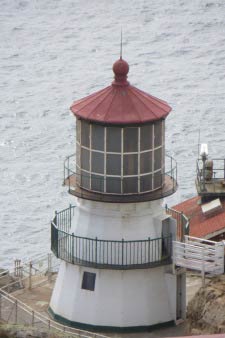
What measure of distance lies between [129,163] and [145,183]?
60cm

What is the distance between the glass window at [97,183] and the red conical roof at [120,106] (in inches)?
46.0

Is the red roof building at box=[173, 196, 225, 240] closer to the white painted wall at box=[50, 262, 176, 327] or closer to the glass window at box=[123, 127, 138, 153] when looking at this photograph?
the white painted wall at box=[50, 262, 176, 327]

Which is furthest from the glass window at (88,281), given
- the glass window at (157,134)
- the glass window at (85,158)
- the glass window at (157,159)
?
the glass window at (157,134)

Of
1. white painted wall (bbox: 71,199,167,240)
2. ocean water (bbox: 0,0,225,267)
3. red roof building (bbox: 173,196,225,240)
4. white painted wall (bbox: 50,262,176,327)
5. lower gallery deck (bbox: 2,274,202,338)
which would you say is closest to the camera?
white painted wall (bbox: 71,199,167,240)

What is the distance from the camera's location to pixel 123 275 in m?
34.1

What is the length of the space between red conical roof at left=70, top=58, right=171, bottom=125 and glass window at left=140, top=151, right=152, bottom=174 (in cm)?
70

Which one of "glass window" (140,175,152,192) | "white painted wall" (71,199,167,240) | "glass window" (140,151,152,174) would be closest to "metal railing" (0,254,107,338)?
"white painted wall" (71,199,167,240)

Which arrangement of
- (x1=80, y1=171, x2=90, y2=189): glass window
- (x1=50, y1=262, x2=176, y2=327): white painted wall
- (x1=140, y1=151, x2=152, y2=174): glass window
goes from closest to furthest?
(x1=140, y1=151, x2=152, y2=174): glass window → (x1=80, y1=171, x2=90, y2=189): glass window → (x1=50, y1=262, x2=176, y2=327): white painted wall

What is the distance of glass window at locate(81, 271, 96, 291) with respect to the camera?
1346 inches

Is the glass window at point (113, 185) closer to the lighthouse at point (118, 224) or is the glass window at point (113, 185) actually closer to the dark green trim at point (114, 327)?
the lighthouse at point (118, 224)

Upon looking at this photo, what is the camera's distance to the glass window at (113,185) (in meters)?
33.3

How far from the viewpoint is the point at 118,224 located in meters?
33.9

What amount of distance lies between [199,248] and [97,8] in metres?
54.6

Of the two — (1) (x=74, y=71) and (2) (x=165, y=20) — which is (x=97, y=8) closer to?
(2) (x=165, y=20)
